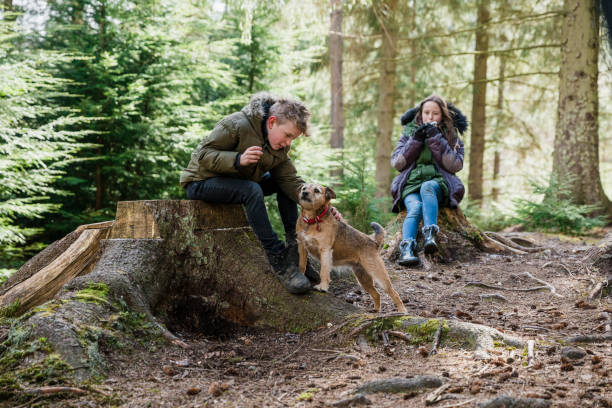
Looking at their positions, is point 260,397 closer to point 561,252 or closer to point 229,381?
point 229,381

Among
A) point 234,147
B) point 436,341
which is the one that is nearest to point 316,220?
point 234,147

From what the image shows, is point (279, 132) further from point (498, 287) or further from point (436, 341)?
point (498, 287)

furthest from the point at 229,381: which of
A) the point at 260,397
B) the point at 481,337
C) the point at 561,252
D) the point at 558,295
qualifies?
the point at 561,252

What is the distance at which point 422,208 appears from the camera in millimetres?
6648

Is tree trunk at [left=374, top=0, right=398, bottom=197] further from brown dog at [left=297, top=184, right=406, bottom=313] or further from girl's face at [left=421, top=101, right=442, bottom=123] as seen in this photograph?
brown dog at [left=297, top=184, right=406, bottom=313]

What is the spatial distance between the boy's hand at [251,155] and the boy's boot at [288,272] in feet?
2.92

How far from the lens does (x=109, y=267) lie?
3717mm

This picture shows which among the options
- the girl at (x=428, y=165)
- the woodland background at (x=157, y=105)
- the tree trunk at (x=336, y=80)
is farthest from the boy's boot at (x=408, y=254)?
the tree trunk at (x=336, y=80)

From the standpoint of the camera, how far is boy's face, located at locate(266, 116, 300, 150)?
424cm

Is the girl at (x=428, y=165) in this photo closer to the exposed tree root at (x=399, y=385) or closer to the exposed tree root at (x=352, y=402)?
the exposed tree root at (x=399, y=385)

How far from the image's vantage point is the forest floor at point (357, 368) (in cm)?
254

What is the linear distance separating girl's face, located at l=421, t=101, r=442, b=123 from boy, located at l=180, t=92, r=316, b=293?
294 cm

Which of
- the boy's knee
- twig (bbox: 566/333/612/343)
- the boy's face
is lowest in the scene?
twig (bbox: 566/333/612/343)

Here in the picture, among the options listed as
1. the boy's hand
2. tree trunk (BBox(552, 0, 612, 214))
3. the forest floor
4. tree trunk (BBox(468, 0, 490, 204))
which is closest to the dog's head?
the boy's hand
